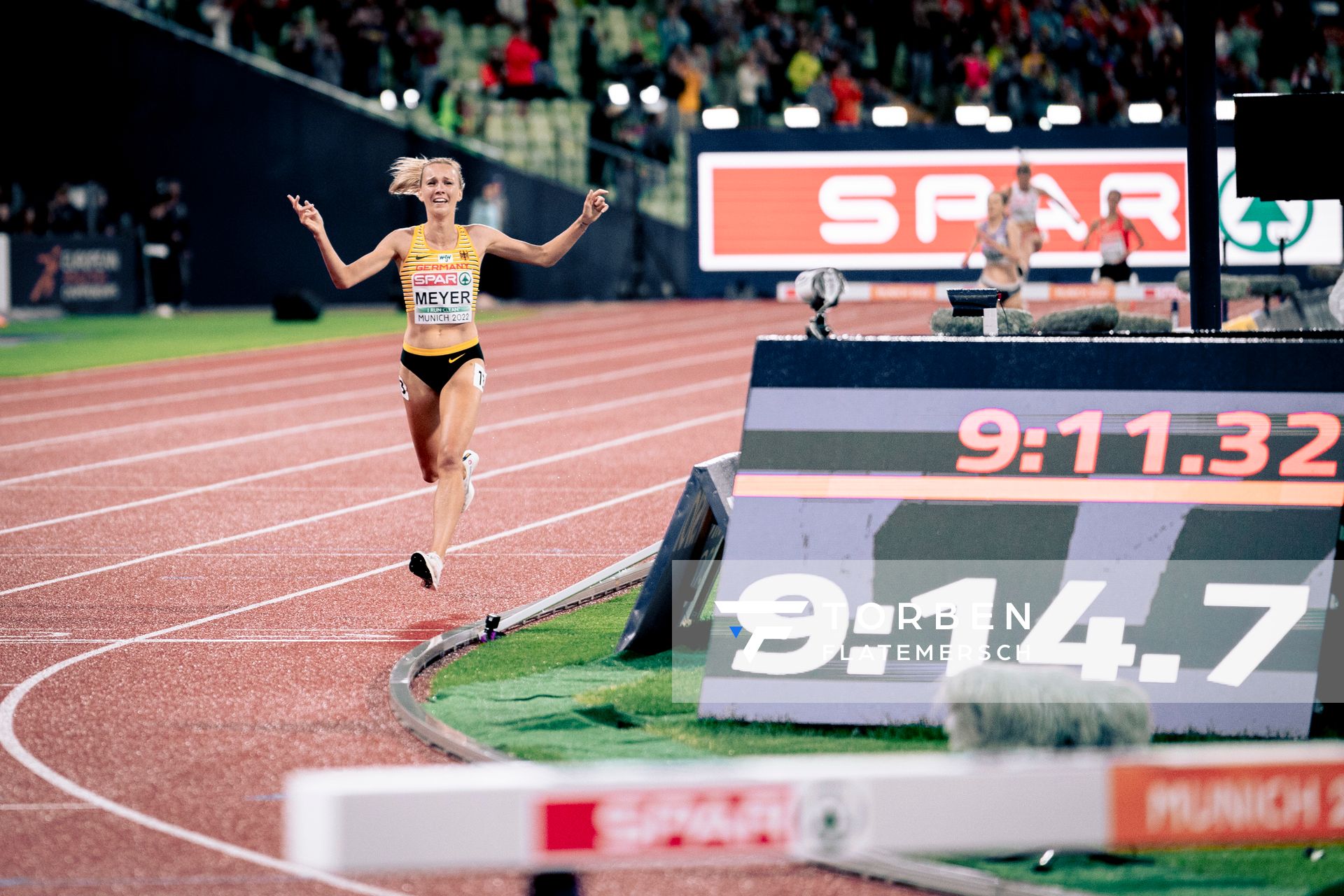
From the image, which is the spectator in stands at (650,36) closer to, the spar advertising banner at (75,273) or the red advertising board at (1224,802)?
the spar advertising banner at (75,273)

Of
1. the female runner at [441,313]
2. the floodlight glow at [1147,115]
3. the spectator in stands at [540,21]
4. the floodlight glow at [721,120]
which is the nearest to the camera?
the female runner at [441,313]

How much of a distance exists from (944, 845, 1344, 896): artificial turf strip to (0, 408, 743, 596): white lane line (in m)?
6.38

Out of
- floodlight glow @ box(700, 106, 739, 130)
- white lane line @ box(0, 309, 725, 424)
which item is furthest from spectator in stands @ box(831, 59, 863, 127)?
floodlight glow @ box(700, 106, 739, 130)

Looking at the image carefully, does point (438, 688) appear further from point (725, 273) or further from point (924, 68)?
point (924, 68)

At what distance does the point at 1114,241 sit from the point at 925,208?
1.30 metres

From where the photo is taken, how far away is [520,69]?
32562 millimetres

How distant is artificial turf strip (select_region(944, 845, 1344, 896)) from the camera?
4766 millimetres

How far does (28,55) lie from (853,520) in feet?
95.7

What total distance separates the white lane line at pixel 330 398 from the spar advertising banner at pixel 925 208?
667 centimetres

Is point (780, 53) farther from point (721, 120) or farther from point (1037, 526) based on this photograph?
point (1037, 526)

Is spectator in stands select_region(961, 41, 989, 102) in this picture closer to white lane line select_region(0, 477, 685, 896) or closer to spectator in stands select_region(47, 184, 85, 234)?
spectator in stands select_region(47, 184, 85, 234)

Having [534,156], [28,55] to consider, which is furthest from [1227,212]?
[28,55]

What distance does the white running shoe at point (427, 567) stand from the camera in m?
8.61

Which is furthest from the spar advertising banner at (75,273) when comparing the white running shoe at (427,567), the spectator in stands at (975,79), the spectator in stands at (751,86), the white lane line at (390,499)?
the white running shoe at (427,567)
